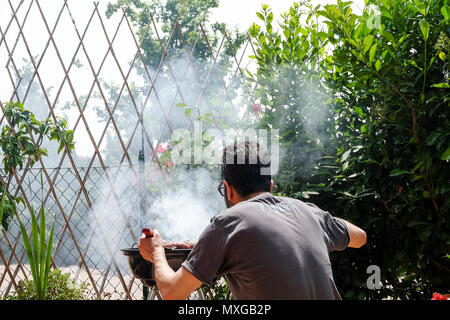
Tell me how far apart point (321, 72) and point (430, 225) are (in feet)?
3.20

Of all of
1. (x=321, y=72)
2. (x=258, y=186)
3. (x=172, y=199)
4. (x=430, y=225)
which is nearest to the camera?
(x=258, y=186)

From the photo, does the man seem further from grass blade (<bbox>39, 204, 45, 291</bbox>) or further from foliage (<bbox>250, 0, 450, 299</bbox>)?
grass blade (<bbox>39, 204, 45, 291</bbox>)

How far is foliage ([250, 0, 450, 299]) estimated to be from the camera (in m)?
1.96

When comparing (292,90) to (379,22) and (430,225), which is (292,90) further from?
(430,225)

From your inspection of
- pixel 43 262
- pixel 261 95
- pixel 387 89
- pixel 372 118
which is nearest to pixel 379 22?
pixel 387 89

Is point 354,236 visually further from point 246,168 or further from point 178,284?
point 178,284

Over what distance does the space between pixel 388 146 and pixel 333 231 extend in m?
0.72

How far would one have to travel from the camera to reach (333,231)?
156cm

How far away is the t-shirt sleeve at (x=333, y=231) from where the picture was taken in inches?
60.6

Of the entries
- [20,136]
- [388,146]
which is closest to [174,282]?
[388,146]

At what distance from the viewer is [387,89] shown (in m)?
2.03

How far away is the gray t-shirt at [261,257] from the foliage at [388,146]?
816mm
